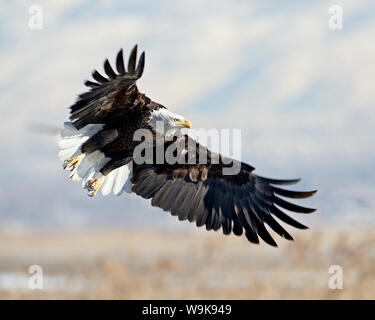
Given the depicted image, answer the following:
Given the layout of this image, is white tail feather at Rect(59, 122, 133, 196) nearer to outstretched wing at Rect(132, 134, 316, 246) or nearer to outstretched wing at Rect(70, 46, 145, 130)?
outstretched wing at Rect(132, 134, 316, 246)

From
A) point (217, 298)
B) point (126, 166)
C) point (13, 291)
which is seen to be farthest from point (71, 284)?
point (126, 166)

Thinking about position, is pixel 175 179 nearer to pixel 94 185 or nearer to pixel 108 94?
pixel 94 185

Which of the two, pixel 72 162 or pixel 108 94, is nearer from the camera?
pixel 108 94

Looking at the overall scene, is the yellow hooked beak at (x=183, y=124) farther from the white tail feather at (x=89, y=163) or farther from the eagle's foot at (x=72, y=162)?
the eagle's foot at (x=72, y=162)

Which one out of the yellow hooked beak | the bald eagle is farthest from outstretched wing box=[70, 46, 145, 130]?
the yellow hooked beak

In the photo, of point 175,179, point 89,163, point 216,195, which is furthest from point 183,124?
point 89,163

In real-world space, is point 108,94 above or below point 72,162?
above

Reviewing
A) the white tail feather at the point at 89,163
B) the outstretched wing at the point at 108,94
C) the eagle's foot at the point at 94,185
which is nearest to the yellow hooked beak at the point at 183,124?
the outstretched wing at the point at 108,94
